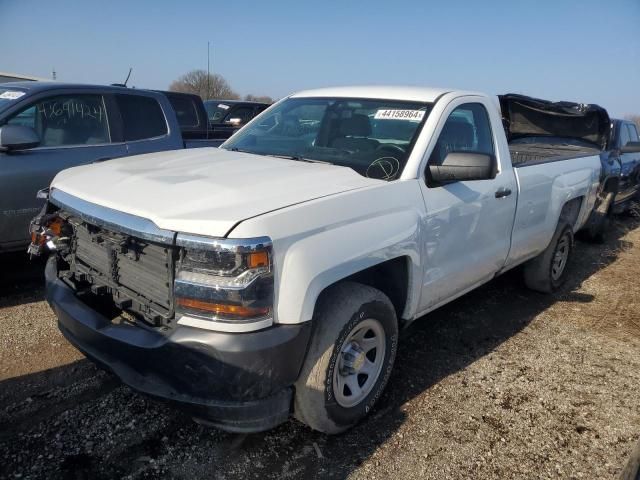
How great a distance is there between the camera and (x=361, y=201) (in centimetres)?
259

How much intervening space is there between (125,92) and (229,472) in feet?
13.7

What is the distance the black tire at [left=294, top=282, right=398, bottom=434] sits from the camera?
2418 millimetres

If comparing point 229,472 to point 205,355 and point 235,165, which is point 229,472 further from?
point 235,165

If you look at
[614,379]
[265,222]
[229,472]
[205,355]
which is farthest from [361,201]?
[614,379]

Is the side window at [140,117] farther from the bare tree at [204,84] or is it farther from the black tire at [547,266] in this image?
the bare tree at [204,84]

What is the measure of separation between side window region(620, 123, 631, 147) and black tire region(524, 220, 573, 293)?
414 cm

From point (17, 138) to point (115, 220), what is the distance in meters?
2.50

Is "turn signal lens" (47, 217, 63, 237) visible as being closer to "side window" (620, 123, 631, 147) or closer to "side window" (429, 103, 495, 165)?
"side window" (429, 103, 495, 165)

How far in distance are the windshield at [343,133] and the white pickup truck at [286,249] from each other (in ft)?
0.05

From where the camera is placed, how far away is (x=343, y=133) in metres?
3.52

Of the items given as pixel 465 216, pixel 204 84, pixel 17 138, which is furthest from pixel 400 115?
pixel 204 84

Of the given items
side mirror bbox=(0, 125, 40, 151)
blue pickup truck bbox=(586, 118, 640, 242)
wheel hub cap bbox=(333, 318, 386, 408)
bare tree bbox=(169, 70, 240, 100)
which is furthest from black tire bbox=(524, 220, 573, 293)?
bare tree bbox=(169, 70, 240, 100)

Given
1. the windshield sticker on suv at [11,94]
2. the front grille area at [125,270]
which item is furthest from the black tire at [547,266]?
the windshield sticker on suv at [11,94]

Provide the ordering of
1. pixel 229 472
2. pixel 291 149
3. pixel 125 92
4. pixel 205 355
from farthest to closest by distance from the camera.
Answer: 1. pixel 125 92
2. pixel 291 149
3. pixel 229 472
4. pixel 205 355
